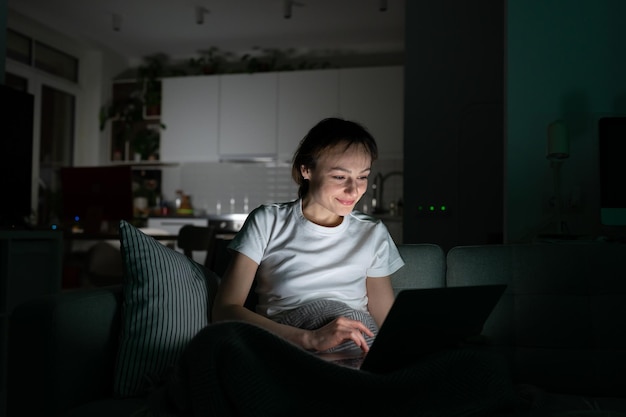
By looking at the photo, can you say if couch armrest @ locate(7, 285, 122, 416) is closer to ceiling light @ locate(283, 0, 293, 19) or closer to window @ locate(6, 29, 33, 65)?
ceiling light @ locate(283, 0, 293, 19)

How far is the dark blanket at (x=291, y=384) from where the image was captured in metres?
0.96

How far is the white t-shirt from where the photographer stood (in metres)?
1.48

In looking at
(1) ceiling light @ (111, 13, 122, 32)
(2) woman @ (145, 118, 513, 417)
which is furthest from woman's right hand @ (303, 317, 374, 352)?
(1) ceiling light @ (111, 13, 122, 32)

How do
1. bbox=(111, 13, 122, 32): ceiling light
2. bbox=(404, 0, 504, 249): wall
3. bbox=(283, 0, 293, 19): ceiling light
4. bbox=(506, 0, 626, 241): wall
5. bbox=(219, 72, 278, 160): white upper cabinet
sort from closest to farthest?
bbox=(506, 0, 626, 241): wall
bbox=(404, 0, 504, 249): wall
bbox=(283, 0, 293, 19): ceiling light
bbox=(111, 13, 122, 32): ceiling light
bbox=(219, 72, 278, 160): white upper cabinet

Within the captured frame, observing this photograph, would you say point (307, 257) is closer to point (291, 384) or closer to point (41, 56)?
point (291, 384)

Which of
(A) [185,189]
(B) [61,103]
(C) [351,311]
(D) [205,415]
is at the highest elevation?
(B) [61,103]

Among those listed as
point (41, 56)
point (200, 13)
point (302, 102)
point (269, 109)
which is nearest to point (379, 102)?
point (302, 102)

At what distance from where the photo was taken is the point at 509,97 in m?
2.67

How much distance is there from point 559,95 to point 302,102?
3885 millimetres

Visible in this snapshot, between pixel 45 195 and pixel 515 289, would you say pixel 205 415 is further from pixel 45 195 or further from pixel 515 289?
pixel 45 195

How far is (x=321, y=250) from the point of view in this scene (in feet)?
5.04

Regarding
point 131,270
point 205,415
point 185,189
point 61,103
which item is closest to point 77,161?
point 61,103

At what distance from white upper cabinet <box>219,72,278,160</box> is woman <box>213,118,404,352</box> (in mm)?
4826

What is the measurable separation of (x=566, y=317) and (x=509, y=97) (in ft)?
4.43
